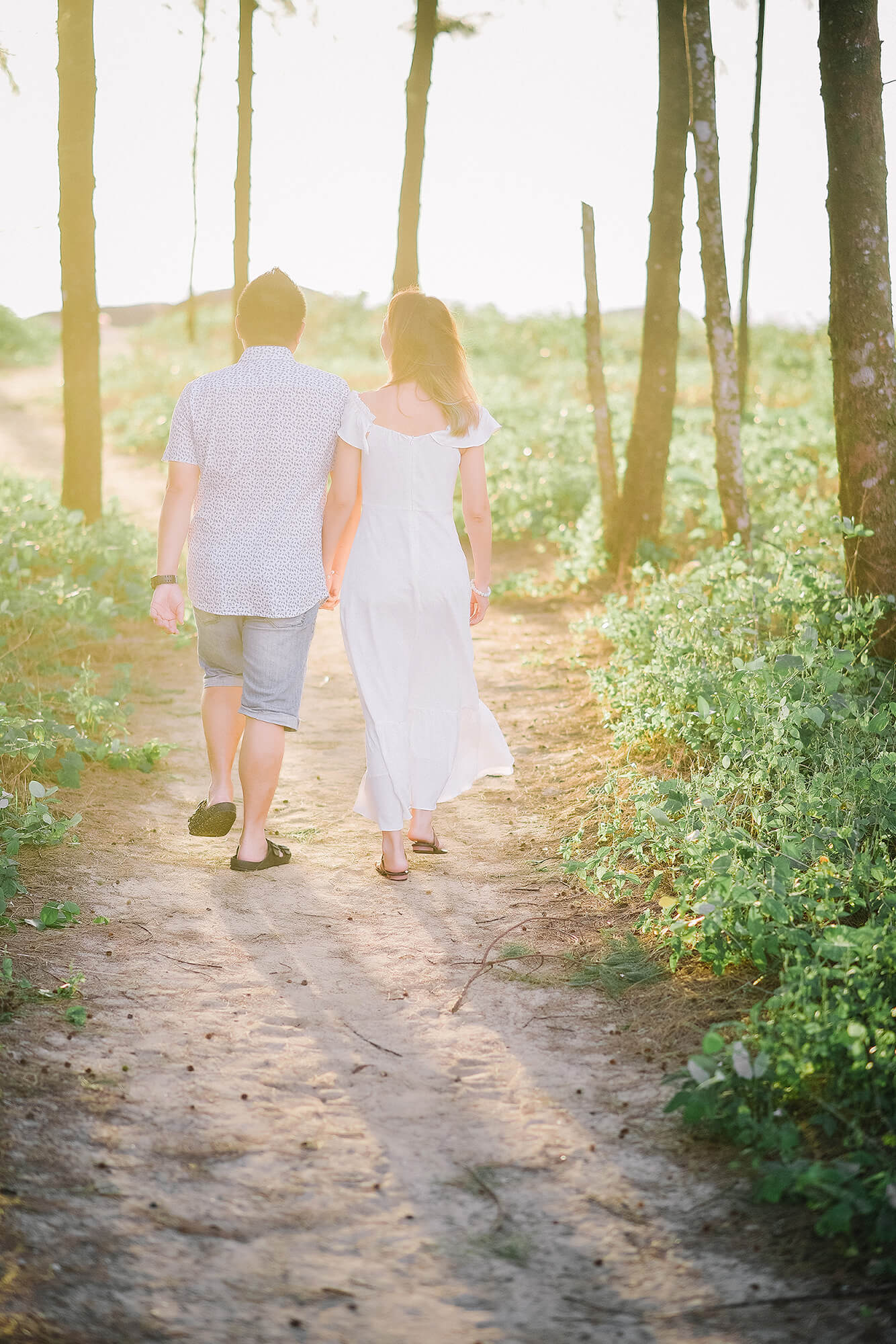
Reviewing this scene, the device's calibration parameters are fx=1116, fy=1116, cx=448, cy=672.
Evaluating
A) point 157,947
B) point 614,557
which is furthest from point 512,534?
point 157,947

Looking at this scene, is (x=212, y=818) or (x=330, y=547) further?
(x=212, y=818)

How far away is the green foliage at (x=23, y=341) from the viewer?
3322 centimetres

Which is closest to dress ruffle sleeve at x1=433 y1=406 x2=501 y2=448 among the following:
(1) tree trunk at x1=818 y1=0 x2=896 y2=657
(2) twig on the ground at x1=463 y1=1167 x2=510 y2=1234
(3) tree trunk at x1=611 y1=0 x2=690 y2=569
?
(1) tree trunk at x1=818 y1=0 x2=896 y2=657

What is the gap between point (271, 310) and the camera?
450cm

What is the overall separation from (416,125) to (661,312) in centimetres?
595

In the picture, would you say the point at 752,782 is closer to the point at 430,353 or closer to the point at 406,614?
the point at 406,614

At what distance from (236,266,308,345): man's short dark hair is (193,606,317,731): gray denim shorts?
1120 mm

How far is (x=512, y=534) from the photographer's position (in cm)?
1418

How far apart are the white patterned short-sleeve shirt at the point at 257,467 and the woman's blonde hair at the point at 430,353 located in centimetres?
29

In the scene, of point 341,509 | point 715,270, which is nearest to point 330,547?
point 341,509

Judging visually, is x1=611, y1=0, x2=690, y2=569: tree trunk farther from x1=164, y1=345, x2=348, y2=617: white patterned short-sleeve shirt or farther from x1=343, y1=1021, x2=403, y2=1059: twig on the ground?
x1=343, y1=1021, x2=403, y2=1059: twig on the ground

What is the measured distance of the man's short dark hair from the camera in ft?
14.7

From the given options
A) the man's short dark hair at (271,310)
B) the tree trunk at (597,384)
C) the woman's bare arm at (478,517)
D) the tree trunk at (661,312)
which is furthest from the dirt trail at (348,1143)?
the tree trunk at (597,384)

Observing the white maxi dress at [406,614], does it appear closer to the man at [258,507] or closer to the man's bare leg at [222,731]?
the man at [258,507]
